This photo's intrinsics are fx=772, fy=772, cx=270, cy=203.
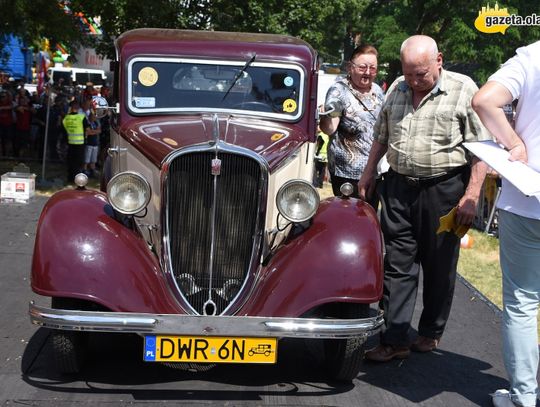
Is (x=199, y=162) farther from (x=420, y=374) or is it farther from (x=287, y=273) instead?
(x=420, y=374)

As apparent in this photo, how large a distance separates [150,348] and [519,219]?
6.82 ft

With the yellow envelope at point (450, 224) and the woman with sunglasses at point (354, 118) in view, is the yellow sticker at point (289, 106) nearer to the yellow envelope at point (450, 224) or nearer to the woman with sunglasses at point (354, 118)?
the woman with sunglasses at point (354, 118)

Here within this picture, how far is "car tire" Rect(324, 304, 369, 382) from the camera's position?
4469 millimetres

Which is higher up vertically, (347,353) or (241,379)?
(347,353)

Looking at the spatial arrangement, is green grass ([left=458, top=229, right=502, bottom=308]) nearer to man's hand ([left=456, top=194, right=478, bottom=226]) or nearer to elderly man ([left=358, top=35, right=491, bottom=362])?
elderly man ([left=358, top=35, right=491, bottom=362])

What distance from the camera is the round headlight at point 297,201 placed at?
15.1 ft

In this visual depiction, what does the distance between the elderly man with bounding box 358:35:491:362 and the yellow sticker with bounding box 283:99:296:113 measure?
0.83m

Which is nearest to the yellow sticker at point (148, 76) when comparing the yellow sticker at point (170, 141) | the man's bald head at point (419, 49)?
the yellow sticker at point (170, 141)

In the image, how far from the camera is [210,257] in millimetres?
4570

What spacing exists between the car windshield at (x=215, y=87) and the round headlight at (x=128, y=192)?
120 centimetres

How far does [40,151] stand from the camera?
65.2ft

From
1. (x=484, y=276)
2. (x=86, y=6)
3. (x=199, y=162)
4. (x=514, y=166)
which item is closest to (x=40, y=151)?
(x=86, y=6)

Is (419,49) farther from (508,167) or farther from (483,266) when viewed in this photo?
(483,266)

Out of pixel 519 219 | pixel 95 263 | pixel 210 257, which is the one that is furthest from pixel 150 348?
pixel 519 219
